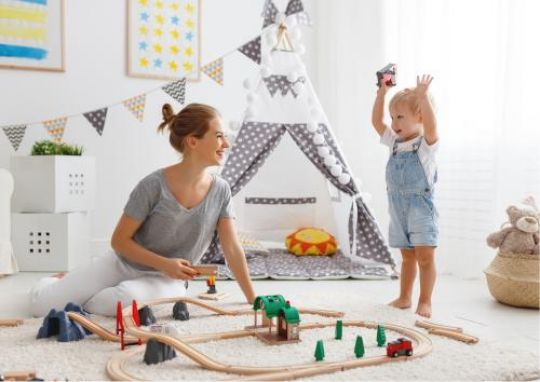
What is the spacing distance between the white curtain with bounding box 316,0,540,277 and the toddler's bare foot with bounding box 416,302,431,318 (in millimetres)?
781

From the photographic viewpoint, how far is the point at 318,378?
4.36ft

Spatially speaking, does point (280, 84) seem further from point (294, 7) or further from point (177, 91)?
point (177, 91)

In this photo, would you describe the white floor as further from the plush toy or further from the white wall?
the white wall

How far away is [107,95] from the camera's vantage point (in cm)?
382

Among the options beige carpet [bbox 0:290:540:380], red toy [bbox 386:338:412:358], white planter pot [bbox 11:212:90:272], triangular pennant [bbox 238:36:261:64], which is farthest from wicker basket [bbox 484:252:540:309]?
white planter pot [bbox 11:212:90:272]

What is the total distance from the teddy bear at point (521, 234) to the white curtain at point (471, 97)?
254mm

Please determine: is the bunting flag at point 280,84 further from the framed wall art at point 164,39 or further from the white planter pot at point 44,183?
the white planter pot at point 44,183

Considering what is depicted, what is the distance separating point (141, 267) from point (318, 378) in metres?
0.99

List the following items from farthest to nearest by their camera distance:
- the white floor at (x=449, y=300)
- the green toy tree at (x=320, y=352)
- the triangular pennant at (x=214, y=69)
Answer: the triangular pennant at (x=214, y=69) → the white floor at (x=449, y=300) → the green toy tree at (x=320, y=352)

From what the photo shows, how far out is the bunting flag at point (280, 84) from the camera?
3170mm

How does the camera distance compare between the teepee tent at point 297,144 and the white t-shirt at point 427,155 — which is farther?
the teepee tent at point 297,144

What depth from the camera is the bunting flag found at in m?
3.17

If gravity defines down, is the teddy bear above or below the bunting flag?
below

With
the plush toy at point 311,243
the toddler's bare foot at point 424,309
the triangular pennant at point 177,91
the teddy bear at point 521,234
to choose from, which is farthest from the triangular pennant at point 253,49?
the toddler's bare foot at point 424,309
